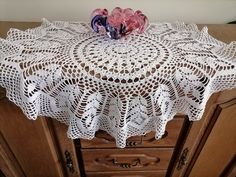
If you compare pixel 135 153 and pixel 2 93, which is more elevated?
pixel 2 93

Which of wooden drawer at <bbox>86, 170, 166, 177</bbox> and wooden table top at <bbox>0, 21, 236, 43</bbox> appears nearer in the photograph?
wooden table top at <bbox>0, 21, 236, 43</bbox>

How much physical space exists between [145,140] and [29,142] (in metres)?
0.38

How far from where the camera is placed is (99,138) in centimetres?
75

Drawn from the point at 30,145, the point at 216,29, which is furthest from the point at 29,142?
the point at 216,29

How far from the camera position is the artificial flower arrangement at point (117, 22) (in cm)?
64

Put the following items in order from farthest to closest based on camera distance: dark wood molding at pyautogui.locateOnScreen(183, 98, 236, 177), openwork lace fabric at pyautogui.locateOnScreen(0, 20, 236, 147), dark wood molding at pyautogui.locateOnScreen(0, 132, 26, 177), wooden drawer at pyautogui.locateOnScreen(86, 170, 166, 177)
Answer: wooden drawer at pyautogui.locateOnScreen(86, 170, 166, 177)
dark wood molding at pyautogui.locateOnScreen(0, 132, 26, 177)
dark wood molding at pyautogui.locateOnScreen(183, 98, 236, 177)
openwork lace fabric at pyautogui.locateOnScreen(0, 20, 236, 147)

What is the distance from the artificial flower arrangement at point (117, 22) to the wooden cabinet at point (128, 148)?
0.82ft

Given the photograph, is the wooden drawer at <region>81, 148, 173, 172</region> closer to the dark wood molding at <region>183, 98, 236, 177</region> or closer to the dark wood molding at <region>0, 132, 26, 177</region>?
the dark wood molding at <region>183, 98, 236, 177</region>

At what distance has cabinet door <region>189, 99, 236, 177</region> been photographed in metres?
0.70

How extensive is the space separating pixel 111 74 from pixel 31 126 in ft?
1.06

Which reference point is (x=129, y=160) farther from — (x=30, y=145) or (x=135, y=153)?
(x=30, y=145)

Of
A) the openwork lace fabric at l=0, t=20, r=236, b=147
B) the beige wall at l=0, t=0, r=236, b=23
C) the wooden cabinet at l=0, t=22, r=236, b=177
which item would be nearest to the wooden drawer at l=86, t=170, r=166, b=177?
the wooden cabinet at l=0, t=22, r=236, b=177

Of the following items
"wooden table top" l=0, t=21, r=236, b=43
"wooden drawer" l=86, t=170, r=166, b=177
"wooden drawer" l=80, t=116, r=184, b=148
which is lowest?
"wooden drawer" l=86, t=170, r=166, b=177

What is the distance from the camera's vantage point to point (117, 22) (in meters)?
0.63
